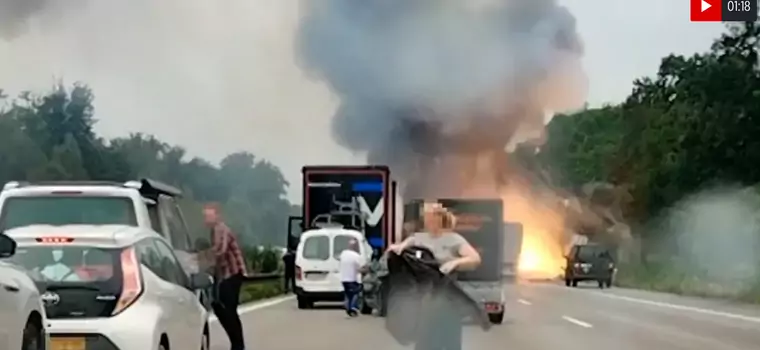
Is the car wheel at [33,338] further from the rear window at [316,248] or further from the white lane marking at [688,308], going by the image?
the rear window at [316,248]

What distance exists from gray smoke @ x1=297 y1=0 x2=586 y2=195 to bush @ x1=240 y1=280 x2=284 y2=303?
348cm

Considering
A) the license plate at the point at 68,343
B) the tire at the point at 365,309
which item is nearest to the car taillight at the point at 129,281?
the license plate at the point at 68,343

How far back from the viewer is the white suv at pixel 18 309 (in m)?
9.52

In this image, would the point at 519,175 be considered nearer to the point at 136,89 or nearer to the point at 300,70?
the point at 300,70

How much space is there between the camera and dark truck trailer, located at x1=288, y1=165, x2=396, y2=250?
92.4 ft

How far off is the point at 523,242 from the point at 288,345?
500 inches

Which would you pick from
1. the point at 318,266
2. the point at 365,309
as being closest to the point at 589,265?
the point at 318,266

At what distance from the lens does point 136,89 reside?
83.3 ft

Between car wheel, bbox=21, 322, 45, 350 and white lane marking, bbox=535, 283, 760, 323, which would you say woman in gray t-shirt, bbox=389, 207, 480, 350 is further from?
white lane marking, bbox=535, 283, 760, 323

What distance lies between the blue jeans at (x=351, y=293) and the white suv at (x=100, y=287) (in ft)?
43.9

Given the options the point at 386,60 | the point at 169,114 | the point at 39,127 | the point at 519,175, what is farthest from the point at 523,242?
the point at 39,127

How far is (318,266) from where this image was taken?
2764 cm

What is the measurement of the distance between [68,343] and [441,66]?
18594 millimetres

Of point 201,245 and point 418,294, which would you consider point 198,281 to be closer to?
point 418,294
